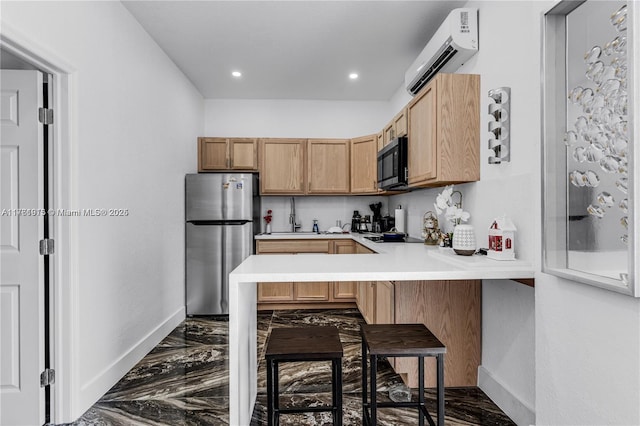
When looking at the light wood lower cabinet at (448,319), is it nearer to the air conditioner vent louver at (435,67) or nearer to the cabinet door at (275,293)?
the air conditioner vent louver at (435,67)

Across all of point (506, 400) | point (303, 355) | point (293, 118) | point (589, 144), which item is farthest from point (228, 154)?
point (589, 144)

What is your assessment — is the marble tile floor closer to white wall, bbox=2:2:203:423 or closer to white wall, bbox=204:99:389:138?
white wall, bbox=2:2:203:423

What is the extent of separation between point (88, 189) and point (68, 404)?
4.09 ft

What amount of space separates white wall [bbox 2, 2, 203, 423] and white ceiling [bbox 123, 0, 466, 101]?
32 centimetres

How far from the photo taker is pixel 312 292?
425 cm

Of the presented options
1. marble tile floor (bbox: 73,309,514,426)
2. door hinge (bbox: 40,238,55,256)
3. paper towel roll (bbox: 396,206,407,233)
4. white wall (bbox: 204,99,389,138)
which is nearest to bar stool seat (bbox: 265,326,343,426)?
marble tile floor (bbox: 73,309,514,426)

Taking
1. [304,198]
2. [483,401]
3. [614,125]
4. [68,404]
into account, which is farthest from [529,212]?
[304,198]

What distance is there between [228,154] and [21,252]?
279 centimetres

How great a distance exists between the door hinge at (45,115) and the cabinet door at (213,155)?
2521 millimetres

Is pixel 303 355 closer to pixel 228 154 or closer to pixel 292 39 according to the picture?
pixel 292 39

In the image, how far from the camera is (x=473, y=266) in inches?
65.5

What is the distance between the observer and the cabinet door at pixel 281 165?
4.55 metres

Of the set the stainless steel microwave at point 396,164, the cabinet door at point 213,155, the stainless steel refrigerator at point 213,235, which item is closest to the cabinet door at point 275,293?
the stainless steel refrigerator at point 213,235

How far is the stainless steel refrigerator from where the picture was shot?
400cm
